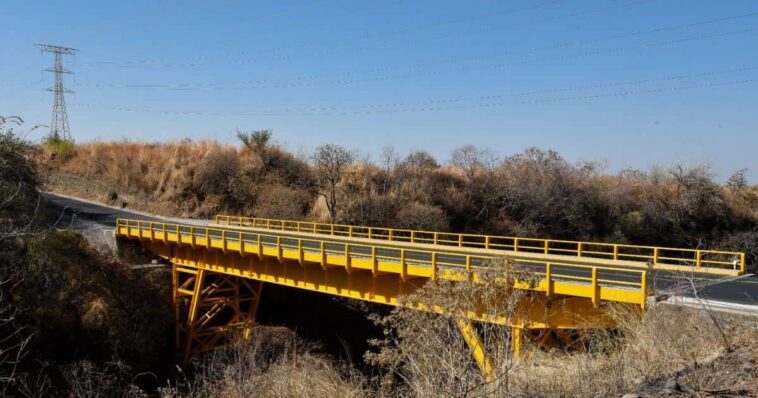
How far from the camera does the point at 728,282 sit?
14.9 m

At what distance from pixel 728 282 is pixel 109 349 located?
2006cm

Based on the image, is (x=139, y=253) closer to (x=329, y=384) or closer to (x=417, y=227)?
(x=417, y=227)

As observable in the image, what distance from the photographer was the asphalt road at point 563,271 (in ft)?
39.4

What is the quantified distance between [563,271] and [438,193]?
90.3 feet

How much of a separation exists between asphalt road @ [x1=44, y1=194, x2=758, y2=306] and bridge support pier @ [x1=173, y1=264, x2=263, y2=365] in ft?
7.48

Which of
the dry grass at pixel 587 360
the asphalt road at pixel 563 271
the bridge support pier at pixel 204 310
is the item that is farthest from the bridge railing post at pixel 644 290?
the bridge support pier at pixel 204 310

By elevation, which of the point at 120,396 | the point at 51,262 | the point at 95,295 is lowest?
the point at 120,396

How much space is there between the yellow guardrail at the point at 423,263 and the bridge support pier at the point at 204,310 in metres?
2.12

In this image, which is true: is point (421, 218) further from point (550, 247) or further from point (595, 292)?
point (595, 292)

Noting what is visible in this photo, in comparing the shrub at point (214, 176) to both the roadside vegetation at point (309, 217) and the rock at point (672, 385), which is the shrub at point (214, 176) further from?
the rock at point (672, 385)

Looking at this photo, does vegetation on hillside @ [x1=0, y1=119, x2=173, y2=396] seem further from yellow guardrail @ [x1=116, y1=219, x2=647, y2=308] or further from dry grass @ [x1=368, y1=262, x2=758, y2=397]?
dry grass @ [x1=368, y1=262, x2=758, y2=397]

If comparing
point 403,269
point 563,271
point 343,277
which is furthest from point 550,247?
point 403,269

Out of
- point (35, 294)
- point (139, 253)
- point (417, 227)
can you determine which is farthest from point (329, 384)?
point (417, 227)

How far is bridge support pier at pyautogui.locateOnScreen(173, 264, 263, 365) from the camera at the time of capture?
956 inches
